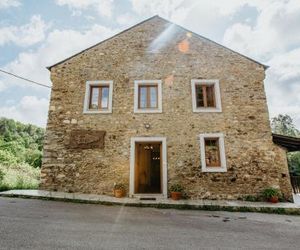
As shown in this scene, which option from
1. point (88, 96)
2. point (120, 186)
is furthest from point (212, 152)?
point (88, 96)

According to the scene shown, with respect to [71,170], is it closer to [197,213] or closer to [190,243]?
[197,213]

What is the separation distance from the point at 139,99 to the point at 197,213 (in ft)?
17.8

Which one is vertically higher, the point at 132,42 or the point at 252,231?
the point at 132,42

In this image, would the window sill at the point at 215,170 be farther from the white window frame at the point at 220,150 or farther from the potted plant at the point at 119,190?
the potted plant at the point at 119,190

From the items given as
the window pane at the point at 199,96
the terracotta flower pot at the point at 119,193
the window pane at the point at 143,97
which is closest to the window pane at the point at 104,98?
the window pane at the point at 143,97

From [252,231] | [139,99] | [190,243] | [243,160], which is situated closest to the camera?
[190,243]

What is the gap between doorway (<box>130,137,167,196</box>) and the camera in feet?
30.3

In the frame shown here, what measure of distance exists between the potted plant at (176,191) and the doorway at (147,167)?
35 cm

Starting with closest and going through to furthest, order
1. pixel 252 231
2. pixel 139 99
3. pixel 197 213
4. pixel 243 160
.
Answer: pixel 252 231, pixel 197 213, pixel 243 160, pixel 139 99

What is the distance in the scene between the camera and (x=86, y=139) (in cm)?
962

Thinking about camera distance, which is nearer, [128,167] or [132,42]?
[128,167]

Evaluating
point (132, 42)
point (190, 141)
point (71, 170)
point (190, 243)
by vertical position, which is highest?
point (132, 42)

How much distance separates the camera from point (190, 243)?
13.3 ft

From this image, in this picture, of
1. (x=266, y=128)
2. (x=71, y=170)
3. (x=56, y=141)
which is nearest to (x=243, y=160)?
(x=266, y=128)
